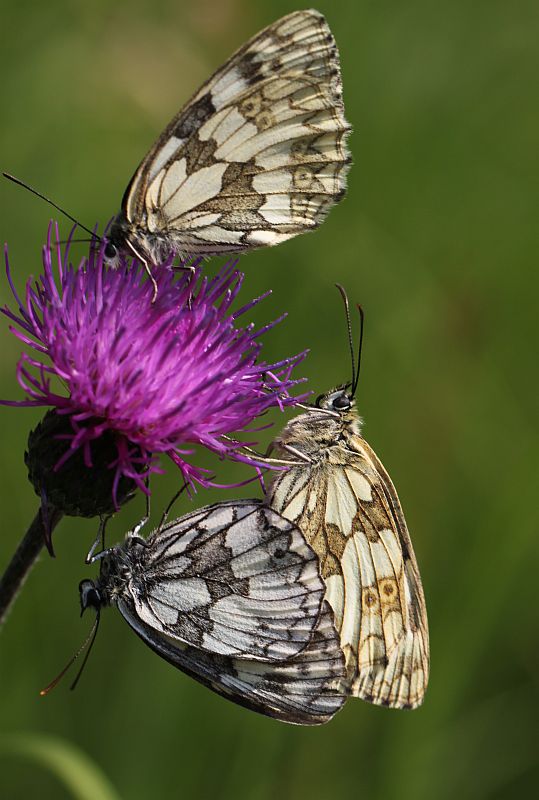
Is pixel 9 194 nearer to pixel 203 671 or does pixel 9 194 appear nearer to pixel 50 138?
pixel 50 138

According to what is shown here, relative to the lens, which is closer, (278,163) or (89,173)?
(278,163)

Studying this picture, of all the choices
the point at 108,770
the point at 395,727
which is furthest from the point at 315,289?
the point at 108,770

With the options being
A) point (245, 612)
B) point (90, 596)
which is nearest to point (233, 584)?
point (245, 612)

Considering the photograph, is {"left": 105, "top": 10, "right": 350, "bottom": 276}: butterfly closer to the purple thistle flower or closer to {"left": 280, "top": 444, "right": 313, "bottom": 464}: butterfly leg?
the purple thistle flower

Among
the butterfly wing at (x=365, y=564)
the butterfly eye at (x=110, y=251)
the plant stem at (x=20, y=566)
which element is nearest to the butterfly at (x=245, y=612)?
the butterfly wing at (x=365, y=564)

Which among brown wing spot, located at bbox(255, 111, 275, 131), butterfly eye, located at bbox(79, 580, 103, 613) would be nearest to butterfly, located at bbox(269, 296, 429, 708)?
butterfly eye, located at bbox(79, 580, 103, 613)

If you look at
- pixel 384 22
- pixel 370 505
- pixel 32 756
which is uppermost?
pixel 384 22

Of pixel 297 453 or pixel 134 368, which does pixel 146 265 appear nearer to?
pixel 134 368

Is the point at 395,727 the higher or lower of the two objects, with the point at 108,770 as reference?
higher
